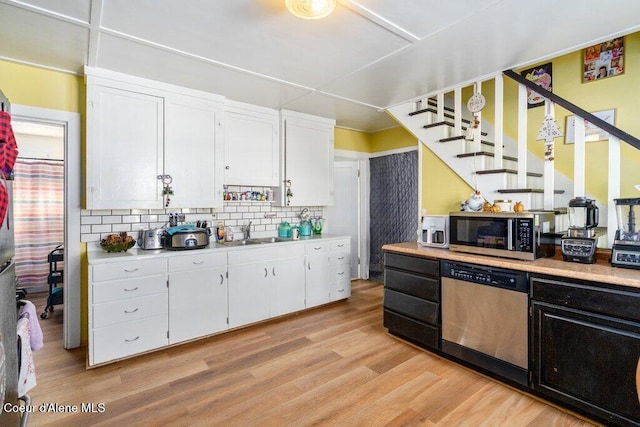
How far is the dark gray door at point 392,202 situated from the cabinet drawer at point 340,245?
94 centimetres

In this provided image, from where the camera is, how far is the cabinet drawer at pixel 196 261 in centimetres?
287

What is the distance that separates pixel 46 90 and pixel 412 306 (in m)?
3.76

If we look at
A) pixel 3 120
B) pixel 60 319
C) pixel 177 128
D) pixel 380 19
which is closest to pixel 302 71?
pixel 380 19

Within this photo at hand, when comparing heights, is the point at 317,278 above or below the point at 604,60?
below

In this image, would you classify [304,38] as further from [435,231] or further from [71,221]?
[71,221]

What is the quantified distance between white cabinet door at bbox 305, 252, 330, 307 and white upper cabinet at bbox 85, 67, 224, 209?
1.32m

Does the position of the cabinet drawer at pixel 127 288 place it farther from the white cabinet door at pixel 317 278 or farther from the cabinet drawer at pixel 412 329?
the cabinet drawer at pixel 412 329

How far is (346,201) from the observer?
5195 mm

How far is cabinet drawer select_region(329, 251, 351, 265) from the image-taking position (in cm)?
409

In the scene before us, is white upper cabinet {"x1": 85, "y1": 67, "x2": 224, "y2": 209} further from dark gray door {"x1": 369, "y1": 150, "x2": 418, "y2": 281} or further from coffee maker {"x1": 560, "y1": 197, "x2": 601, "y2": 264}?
coffee maker {"x1": 560, "y1": 197, "x2": 601, "y2": 264}

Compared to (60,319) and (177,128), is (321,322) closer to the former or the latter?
(177,128)

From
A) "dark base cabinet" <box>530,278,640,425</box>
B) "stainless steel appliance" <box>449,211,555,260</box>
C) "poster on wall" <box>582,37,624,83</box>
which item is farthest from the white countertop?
"poster on wall" <box>582,37,624,83</box>

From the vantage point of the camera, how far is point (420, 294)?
9.32 feet

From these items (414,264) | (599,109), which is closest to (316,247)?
(414,264)
